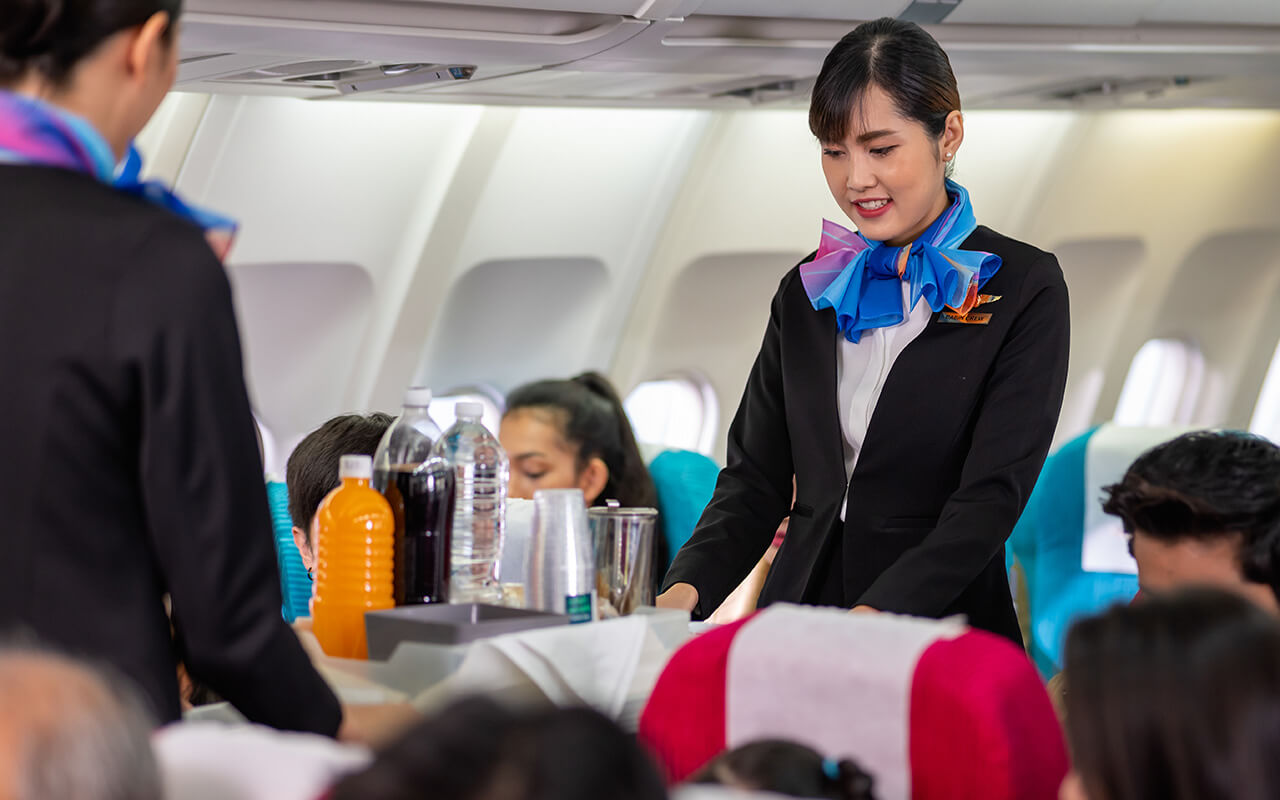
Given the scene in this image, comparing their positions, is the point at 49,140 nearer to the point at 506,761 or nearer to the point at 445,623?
the point at 445,623

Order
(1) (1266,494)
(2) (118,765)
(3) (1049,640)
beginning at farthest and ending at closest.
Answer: (3) (1049,640)
(1) (1266,494)
(2) (118,765)

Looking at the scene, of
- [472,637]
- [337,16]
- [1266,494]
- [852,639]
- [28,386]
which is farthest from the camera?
[337,16]

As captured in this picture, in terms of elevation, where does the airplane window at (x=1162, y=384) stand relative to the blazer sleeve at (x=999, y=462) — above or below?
above

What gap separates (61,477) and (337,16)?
1977mm

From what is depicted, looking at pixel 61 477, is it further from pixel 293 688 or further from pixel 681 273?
pixel 681 273

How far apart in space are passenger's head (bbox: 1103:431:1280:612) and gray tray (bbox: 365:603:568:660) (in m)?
1.05

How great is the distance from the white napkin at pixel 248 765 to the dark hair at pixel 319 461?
4.69 ft

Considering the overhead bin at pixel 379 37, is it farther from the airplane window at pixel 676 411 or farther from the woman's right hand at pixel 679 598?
the airplane window at pixel 676 411

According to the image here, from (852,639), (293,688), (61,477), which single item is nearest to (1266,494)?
(852,639)

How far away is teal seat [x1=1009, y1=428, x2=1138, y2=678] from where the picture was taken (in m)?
4.34

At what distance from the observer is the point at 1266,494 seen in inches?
93.1

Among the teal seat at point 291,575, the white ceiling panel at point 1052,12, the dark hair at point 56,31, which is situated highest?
the white ceiling panel at point 1052,12

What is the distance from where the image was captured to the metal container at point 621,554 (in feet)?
6.64

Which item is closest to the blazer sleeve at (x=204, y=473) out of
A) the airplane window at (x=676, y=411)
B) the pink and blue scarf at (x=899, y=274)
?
the pink and blue scarf at (x=899, y=274)
